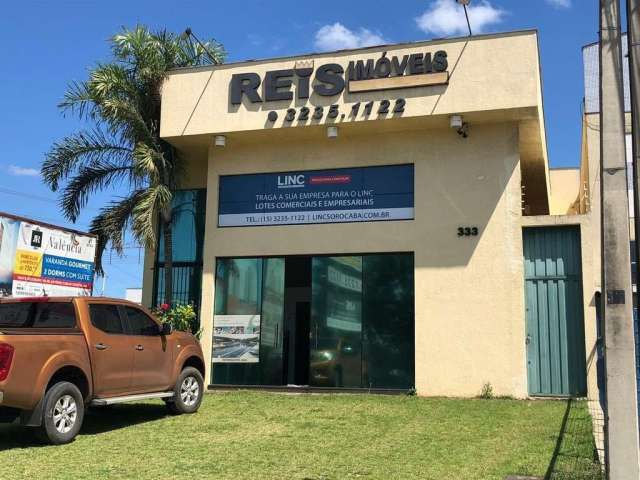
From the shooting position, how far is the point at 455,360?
14312 millimetres

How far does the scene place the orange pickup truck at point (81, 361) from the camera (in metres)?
8.31

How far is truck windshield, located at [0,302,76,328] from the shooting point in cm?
953

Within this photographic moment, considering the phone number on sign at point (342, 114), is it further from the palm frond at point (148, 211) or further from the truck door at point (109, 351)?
→ the truck door at point (109, 351)

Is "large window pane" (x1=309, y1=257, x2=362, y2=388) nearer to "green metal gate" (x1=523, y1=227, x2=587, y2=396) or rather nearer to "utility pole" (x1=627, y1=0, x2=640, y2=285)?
"green metal gate" (x1=523, y1=227, x2=587, y2=396)

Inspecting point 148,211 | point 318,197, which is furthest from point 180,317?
point 318,197

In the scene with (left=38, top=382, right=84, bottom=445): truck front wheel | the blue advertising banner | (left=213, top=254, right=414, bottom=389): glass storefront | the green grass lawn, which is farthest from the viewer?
the blue advertising banner

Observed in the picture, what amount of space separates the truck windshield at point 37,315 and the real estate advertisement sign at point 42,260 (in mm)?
2507

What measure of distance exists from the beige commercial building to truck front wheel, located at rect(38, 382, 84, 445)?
6.95 m

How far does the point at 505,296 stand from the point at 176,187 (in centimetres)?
843

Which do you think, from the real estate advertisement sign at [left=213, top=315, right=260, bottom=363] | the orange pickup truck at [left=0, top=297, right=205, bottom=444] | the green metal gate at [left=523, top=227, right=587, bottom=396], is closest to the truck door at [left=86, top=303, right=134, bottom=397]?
the orange pickup truck at [left=0, top=297, right=205, bottom=444]

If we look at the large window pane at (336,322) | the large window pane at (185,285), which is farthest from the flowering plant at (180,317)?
the large window pane at (336,322)

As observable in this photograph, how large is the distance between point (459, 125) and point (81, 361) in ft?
29.9

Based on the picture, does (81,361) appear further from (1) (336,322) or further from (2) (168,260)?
(2) (168,260)

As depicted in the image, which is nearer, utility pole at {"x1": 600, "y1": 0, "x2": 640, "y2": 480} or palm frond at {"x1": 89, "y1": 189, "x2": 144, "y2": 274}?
utility pole at {"x1": 600, "y1": 0, "x2": 640, "y2": 480}
